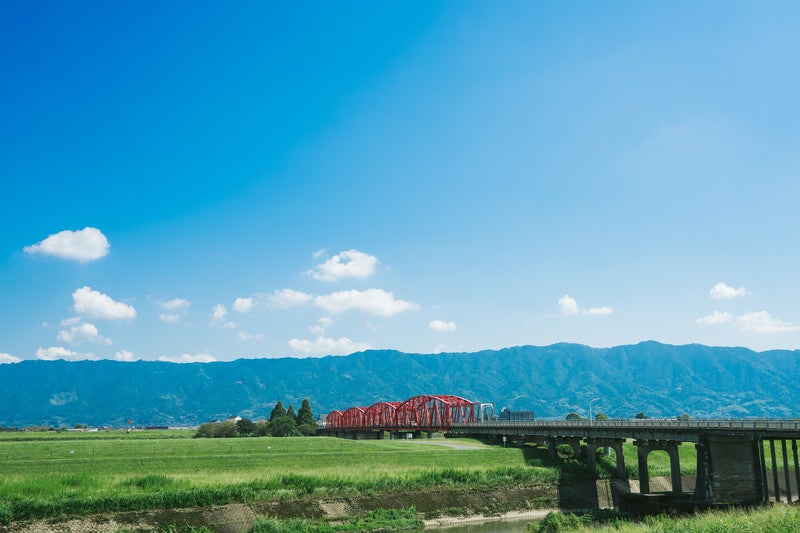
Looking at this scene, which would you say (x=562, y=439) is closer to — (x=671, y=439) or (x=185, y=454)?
(x=671, y=439)

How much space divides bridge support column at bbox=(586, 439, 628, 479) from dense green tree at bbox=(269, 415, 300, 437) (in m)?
79.5

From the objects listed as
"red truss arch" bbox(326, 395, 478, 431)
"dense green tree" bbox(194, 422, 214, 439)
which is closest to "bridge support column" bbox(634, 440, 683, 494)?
"red truss arch" bbox(326, 395, 478, 431)

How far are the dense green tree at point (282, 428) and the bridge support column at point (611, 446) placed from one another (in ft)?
261

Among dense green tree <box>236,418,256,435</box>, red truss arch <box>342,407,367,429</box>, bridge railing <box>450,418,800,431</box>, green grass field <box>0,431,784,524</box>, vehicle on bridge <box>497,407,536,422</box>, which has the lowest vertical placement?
red truss arch <box>342,407,367,429</box>

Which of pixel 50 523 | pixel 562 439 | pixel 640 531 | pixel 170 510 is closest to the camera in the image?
pixel 640 531

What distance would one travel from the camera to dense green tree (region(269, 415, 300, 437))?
13912 cm

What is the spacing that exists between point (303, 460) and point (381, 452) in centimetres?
1113

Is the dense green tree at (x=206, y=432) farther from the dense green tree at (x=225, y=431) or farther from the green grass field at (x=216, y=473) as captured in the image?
the green grass field at (x=216, y=473)

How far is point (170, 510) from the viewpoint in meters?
46.2

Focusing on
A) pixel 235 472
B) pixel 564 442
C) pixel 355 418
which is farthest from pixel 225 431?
pixel 235 472

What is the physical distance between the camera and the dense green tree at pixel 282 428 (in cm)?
13912

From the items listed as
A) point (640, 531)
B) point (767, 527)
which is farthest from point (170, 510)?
point (767, 527)

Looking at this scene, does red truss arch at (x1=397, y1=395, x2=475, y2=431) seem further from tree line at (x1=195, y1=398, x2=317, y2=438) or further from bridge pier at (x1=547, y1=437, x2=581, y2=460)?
bridge pier at (x1=547, y1=437, x2=581, y2=460)

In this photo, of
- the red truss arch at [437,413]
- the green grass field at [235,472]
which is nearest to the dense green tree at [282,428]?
the red truss arch at [437,413]
